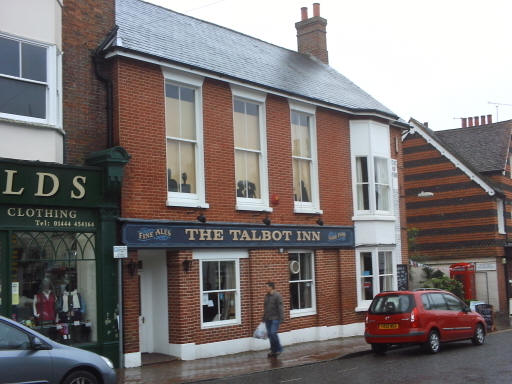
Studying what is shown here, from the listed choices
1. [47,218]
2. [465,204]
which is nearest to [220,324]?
[47,218]

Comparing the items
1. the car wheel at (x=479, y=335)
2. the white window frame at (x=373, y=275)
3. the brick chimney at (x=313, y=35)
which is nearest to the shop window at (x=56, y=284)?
the white window frame at (x=373, y=275)

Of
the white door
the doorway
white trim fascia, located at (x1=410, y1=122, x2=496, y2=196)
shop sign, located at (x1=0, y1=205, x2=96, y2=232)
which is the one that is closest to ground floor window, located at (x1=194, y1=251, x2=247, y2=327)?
the doorway

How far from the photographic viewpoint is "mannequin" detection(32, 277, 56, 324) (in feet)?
41.8

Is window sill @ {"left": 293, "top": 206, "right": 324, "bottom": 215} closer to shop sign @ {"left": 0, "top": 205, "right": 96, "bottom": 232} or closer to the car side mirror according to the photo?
shop sign @ {"left": 0, "top": 205, "right": 96, "bottom": 232}

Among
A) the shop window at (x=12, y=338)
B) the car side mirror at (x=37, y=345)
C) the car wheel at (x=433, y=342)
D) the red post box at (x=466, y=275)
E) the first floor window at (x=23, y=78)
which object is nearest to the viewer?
the shop window at (x=12, y=338)

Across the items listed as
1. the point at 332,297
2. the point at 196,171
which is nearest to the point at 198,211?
the point at 196,171

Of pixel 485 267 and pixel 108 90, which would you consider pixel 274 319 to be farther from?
pixel 485 267

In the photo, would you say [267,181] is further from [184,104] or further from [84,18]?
[84,18]

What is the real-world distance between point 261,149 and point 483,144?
1875cm

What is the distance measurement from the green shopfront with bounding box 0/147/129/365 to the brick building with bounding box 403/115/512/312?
18989 mm

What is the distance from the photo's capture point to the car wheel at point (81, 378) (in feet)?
30.2

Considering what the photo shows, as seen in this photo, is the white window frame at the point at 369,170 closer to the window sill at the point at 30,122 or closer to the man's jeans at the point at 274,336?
the man's jeans at the point at 274,336

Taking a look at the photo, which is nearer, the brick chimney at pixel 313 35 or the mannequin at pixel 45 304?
the mannequin at pixel 45 304

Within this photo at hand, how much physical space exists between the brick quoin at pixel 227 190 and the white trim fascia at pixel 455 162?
1128 cm
